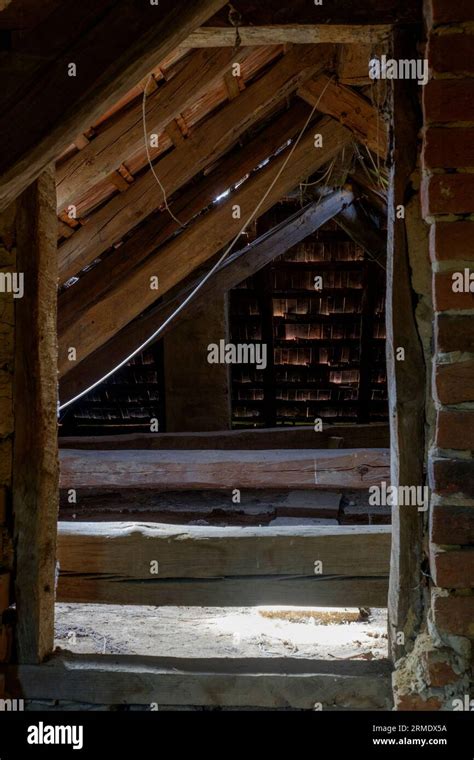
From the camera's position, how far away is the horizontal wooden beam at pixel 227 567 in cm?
207

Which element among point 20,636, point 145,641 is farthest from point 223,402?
point 20,636

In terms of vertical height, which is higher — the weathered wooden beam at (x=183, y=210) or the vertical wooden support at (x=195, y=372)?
the weathered wooden beam at (x=183, y=210)

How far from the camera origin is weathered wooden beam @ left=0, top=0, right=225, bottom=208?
4.57ft

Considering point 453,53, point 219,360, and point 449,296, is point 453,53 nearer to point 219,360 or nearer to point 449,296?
point 449,296

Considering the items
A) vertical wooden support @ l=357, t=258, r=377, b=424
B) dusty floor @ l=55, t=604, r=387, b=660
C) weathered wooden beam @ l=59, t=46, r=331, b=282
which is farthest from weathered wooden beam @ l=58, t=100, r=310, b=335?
vertical wooden support @ l=357, t=258, r=377, b=424

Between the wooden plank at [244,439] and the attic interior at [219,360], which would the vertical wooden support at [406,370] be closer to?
the attic interior at [219,360]

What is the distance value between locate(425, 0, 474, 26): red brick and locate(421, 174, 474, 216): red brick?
0.38 m

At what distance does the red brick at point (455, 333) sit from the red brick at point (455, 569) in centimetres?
50

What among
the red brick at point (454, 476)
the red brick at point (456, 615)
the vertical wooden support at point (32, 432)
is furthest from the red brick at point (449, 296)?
the vertical wooden support at point (32, 432)

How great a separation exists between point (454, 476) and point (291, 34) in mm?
1271

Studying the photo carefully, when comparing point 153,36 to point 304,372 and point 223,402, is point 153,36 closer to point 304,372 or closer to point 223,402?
point 223,402

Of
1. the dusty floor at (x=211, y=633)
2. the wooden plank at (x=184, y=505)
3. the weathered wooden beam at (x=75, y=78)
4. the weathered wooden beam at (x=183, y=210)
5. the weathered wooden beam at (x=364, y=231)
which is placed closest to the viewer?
the weathered wooden beam at (x=75, y=78)

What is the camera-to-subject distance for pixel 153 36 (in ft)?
4.67
